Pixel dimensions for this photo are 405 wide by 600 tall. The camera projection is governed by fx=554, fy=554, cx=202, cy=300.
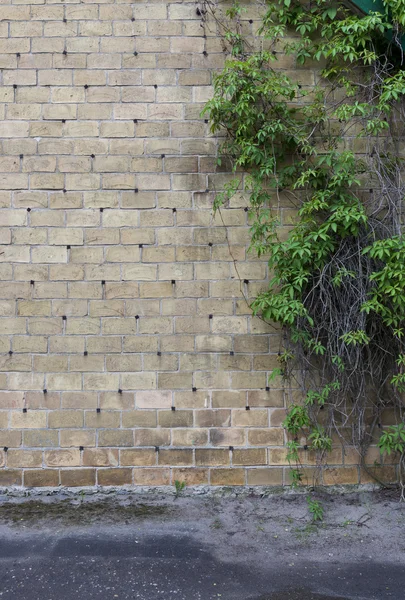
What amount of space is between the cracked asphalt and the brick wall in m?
0.22

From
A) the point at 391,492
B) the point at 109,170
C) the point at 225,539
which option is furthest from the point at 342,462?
the point at 109,170

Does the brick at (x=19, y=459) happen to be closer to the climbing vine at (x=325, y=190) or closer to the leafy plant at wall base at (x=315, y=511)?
the climbing vine at (x=325, y=190)

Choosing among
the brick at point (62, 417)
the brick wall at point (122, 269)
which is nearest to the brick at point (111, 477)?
the brick wall at point (122, 269)

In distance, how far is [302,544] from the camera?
11.5ft

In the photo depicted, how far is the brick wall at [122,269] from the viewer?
13.4ft

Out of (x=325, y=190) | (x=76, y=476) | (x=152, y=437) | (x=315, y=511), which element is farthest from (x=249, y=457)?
(x=325, y=190)

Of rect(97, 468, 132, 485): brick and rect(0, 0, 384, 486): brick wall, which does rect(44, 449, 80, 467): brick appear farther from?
rect(97, 468, 132, 485): brick

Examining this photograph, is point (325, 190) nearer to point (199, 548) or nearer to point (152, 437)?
point (152, 437)

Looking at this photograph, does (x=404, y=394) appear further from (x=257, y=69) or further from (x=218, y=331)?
A: (x=257, y=69)

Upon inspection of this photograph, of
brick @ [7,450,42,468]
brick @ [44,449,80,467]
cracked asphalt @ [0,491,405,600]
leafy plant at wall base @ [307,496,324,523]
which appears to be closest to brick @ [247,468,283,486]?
cracked asphalt @ [0,491,405,600]

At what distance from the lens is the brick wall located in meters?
4.09

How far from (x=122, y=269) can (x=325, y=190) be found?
158 cm

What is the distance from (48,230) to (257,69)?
1919 millimetres

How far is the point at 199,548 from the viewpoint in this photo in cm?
342
